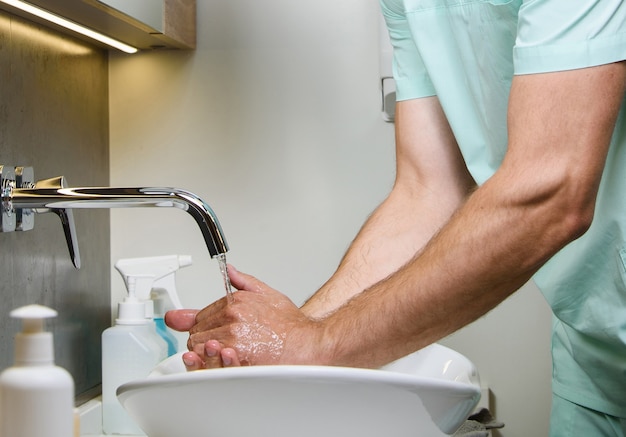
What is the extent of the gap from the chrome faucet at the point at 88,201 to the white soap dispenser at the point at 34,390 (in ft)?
1.38

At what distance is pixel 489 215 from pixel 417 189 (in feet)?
1.43

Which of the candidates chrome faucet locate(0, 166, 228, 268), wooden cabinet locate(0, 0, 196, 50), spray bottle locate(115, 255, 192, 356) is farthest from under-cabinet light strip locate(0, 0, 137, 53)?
spray bottle locate(115, 255, 192, 356)

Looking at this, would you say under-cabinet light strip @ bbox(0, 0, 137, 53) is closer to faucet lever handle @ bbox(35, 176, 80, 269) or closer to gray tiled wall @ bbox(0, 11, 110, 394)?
gray tiled wall @ bbox(0, 11, 110, 394)

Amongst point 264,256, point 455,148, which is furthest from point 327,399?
point 264,256

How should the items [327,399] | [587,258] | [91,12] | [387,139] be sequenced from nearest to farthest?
[327,399], [587,258], [91,12], [387,139]

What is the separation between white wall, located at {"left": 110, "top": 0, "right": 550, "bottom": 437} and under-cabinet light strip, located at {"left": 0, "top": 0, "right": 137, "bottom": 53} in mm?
79

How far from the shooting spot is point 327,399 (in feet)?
2.52

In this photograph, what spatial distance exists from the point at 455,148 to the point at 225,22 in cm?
54

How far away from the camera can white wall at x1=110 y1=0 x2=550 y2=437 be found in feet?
5.17

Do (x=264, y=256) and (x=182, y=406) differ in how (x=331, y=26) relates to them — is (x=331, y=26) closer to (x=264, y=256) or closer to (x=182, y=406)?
(x=264, y=256)

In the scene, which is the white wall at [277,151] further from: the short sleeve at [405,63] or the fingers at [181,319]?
the fingers at [181,319]

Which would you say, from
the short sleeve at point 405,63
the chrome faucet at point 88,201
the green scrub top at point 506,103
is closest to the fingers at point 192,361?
the chrome faucet at point 88,201

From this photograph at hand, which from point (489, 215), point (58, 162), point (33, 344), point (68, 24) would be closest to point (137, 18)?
point (68, 24)

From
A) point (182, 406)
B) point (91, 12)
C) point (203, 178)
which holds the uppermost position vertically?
point (91, 12)
